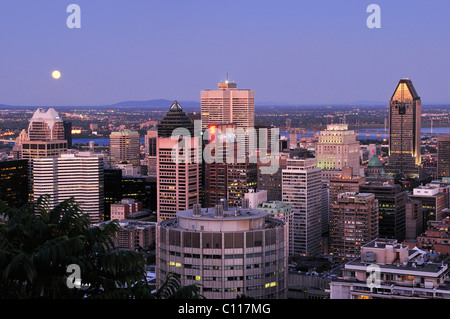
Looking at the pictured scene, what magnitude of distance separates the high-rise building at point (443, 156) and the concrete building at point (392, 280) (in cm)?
2777

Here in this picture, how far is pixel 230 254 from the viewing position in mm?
9117

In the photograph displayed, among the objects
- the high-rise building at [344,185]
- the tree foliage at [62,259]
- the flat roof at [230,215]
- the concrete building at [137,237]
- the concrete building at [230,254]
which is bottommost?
the concrete building at [137,237]

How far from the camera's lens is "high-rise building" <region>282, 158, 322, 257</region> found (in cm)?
2294

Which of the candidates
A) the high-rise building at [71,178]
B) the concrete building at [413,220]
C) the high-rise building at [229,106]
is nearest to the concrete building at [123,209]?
the high-rise building at [71,178]

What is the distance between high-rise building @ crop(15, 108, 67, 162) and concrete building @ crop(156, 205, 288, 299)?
2251cm

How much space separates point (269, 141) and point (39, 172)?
1556 centimetres

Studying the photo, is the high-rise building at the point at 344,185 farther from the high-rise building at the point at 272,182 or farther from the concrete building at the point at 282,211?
the concrete building at the point at 282,211

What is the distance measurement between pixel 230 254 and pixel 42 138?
2459cm

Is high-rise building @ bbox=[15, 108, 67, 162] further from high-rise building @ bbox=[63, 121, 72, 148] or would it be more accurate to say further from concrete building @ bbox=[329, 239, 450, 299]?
concrete building @ bbox=[329, 239, 450, 299]

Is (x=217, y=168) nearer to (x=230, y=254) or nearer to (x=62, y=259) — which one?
(x=230, y=254)

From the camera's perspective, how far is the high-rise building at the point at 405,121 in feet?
149

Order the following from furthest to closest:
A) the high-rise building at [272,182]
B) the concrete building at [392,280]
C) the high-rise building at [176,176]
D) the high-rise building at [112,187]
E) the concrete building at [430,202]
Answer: the high-rise building at [112,187]
the concrete building at [430,202]
the high-rise building at [176,176]
the high-rise building at [272,182]
the concrete building at [392,280]

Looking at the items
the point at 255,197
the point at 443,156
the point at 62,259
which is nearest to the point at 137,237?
the point at 255,197
